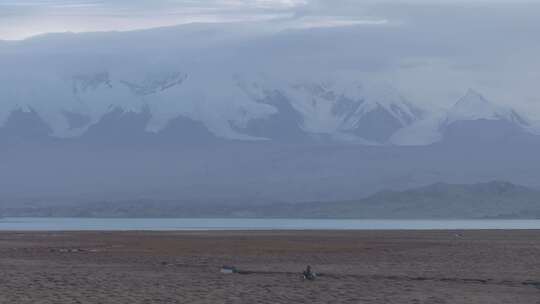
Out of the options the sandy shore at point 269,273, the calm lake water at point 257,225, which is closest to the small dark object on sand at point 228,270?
the sandy shore at point 269,273

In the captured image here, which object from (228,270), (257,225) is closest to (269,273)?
(228,270)

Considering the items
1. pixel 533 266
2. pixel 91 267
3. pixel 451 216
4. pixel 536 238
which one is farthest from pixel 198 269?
pixel 451 216

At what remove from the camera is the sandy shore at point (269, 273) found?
99.5 ft

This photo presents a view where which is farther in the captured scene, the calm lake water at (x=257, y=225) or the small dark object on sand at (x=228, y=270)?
the calm lake water at (x=257, y=225)

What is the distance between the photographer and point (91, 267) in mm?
39625

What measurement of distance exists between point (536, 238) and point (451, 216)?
99.7m

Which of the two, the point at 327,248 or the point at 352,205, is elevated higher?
the point at 352,205

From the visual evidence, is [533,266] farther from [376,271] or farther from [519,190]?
[519,190]

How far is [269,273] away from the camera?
37.6 meters

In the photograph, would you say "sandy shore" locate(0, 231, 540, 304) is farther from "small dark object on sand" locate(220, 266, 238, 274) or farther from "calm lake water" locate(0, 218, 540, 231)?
"calm lake water" locate(0, 218, 540, 231)

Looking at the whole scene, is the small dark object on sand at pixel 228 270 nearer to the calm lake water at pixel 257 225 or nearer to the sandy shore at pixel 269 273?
the sandy shore at pixel 269 273

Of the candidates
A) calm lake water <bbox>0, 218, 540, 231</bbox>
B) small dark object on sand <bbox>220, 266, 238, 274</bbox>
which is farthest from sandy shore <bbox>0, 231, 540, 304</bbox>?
calm lake water <bbox>0, 218, 540, 231</bbox>

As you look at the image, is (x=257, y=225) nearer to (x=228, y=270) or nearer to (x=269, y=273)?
(x=228, y=270)

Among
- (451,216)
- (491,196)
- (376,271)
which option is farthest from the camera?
(491,196)
